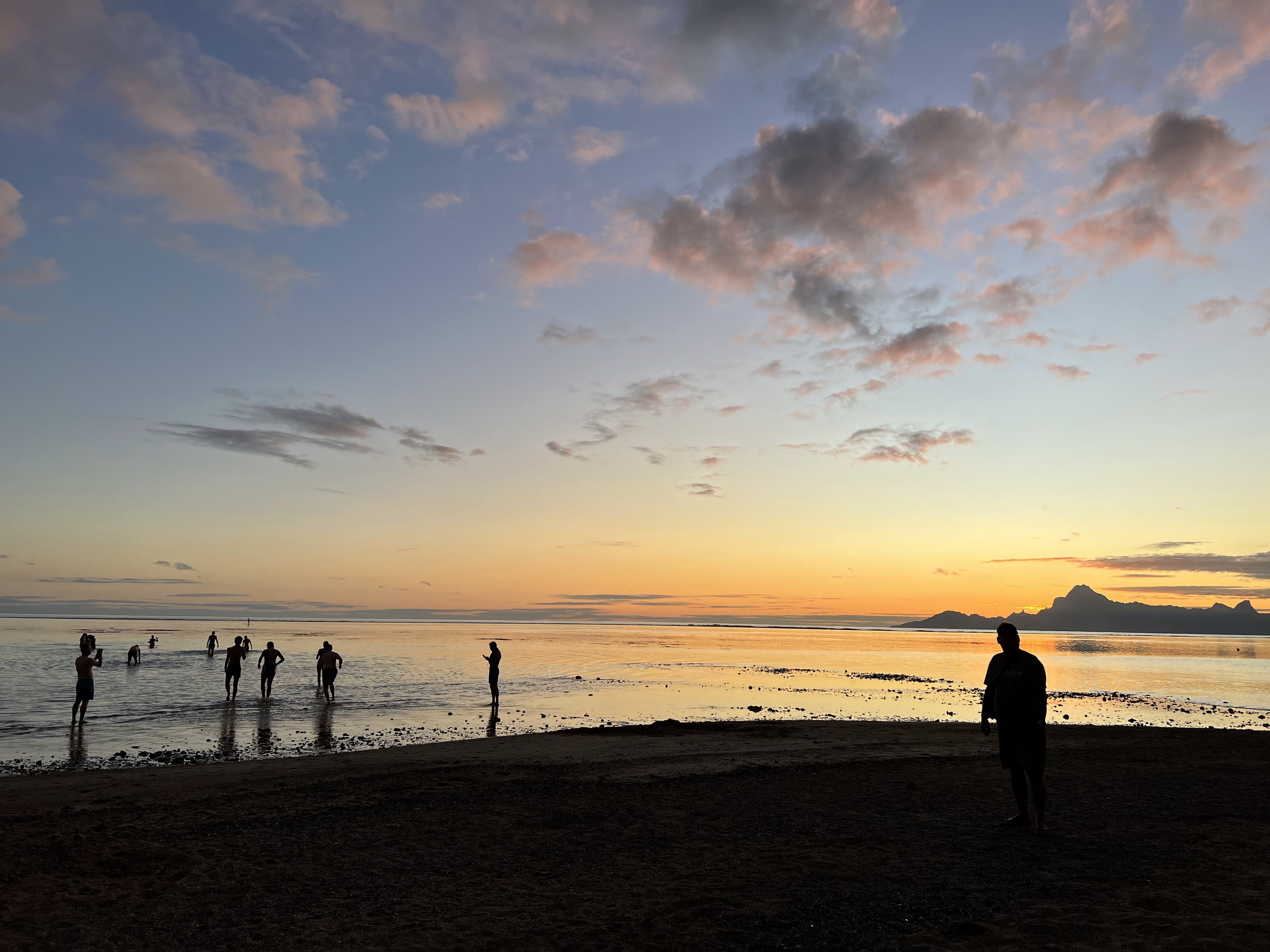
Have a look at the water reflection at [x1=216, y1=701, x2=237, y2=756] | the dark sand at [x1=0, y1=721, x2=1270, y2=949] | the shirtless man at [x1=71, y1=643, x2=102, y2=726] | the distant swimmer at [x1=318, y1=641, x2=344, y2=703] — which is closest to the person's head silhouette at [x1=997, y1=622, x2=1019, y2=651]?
the dark sand at [x1=0, y1=721, x2=1270, y2=949]

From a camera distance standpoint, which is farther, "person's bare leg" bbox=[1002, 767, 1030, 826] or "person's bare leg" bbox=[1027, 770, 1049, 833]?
A: "person's bare leg" bbox=[1002, 767, 1030, 826]

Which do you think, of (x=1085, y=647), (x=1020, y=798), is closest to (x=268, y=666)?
(x=1020, y=798)

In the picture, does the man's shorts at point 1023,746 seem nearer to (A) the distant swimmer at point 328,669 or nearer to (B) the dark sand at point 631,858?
(B) the dark sand at point 631,858

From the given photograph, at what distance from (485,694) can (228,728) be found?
39.6 feet

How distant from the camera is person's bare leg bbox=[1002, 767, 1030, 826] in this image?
377 inches

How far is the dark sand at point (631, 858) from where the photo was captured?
20.9 feet

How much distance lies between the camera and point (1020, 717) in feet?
31.0

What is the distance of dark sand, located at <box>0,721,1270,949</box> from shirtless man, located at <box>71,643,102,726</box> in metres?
6.72

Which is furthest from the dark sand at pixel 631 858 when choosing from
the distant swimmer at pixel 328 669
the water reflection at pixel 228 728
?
the distant swimmer at pixel 328 669

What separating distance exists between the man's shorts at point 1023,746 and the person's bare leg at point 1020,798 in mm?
103

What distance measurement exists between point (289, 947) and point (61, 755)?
612 inches

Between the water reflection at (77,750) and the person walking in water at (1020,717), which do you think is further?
the water reflection at (77,750)

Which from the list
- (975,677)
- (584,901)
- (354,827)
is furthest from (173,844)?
(975,677)

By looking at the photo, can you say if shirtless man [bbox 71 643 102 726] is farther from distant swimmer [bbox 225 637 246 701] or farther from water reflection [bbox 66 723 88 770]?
distant swimmer [bbox 225 637 246 701]
